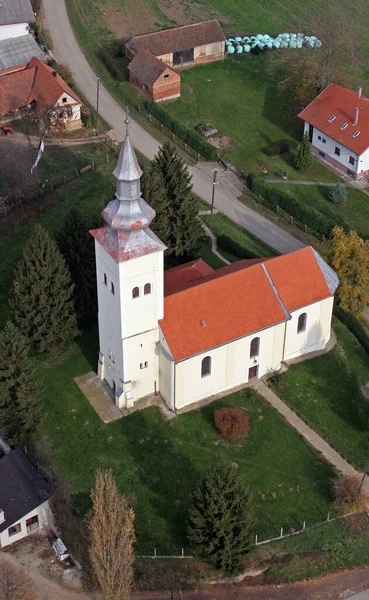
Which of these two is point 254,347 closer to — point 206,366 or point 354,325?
point 206,366

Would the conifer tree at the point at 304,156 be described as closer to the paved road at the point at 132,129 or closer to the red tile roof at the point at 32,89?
the paved road at the point at 132,129

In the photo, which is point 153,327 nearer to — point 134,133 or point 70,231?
point 70,231

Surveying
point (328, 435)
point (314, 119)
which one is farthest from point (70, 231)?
point (314, 119)

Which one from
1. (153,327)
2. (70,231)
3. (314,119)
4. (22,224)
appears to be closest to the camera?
(153,327)

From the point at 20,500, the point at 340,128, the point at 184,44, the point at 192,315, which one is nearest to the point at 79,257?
the point at 192,315

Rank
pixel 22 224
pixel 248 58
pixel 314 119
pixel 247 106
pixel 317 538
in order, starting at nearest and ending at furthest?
pixel 317 538 < pixel 22 224 < pixel 314 119 < pixel 247 106 < pixel 248 58

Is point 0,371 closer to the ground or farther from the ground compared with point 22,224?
farther from the ground

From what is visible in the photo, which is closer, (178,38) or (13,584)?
(13,584)
